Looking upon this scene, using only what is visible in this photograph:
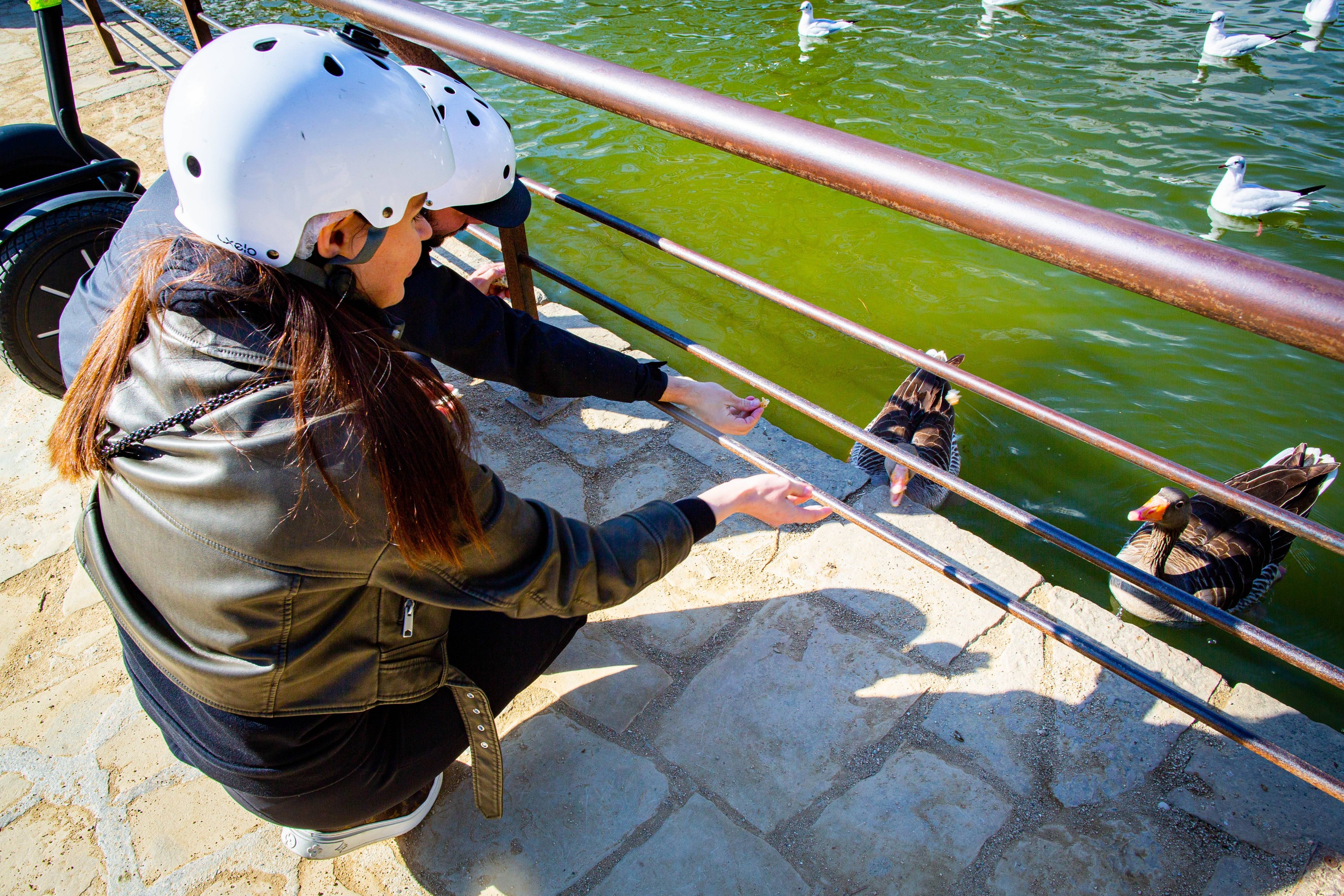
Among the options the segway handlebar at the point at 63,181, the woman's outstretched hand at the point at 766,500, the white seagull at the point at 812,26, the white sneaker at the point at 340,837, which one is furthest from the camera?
the white seagull at the point at 812,26

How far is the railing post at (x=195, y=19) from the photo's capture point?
422cm

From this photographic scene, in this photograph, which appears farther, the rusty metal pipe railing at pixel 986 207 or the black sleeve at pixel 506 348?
the black sleeve at pixel 506 348

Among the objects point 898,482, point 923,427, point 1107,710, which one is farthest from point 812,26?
point 1107,710

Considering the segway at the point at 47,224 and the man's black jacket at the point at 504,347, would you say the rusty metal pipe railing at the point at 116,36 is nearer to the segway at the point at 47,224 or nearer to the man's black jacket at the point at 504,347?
the segway at the point at 47,224

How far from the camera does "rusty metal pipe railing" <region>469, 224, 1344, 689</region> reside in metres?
1.51

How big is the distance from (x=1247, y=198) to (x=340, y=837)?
26.9 ft

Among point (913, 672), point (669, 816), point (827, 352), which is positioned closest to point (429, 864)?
point (669, 816)

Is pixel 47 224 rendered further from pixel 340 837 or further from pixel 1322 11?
pixel 1322 11

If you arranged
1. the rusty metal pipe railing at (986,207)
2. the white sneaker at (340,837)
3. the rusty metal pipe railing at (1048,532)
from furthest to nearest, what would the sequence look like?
the white sneaker at (340,837) < the rusty metal pipe railing at (1048,532) < the rusty metal pipe railing at (986,207)

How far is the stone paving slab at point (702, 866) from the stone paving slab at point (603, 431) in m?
1.41

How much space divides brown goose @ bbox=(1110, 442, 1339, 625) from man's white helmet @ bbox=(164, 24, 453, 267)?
4.26 meters

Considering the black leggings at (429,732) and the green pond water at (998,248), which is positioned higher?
the black leggings at (429,732)

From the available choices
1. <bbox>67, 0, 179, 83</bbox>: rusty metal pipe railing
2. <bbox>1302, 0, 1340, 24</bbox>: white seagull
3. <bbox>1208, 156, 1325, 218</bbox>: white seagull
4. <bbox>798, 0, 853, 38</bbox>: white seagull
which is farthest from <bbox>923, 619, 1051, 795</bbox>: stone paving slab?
<bbox>1302, 0, 1340, 24</bbox>: white seagull

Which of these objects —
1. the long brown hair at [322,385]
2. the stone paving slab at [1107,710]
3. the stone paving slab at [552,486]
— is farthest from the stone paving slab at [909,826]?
the stone paving slab at [552,486]
